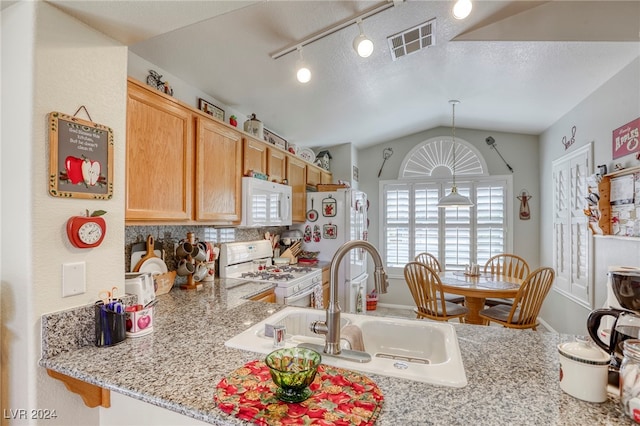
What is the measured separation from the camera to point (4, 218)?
3.65ft

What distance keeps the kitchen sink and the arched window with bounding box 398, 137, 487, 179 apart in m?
3.68

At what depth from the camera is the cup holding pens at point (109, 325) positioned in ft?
3.74

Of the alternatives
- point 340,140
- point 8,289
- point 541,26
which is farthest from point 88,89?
point 340,140

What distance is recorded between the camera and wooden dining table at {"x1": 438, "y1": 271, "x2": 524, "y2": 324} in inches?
108

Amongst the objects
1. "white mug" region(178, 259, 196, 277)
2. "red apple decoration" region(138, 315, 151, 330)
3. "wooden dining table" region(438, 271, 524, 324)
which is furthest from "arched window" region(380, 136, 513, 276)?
"red apple decoration" region(138, 315, 151, 330)

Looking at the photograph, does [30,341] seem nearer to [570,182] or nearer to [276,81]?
[276,81]

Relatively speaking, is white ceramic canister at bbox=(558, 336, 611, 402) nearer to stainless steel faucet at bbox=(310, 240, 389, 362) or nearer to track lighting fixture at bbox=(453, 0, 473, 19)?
stainless steel faucet at bbox=(310, 240, 389, 362)

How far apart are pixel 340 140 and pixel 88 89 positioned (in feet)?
11.5

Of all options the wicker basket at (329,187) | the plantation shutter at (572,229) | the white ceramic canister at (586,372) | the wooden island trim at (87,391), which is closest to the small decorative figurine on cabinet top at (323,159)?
the wicker basket at (329,187)

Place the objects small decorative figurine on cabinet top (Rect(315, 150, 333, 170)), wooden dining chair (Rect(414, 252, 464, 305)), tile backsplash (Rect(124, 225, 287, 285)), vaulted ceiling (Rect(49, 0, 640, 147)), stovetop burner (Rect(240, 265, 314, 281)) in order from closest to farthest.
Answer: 1. vaulted ceiling (Rect(49, 0, 640, 147))
2. tile backsplash (Rect(124, 225, 287, 285))
3. stovetop burner (Rect(240, 265, 314, 281))
4. wooden dining chair (Rect(414, 252, 464, 305))
5. small decorative figurine on cabinet top (Rect(315, 150, 333, 170))

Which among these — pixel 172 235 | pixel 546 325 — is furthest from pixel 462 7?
pixel 546 325

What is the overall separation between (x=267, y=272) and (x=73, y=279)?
1.79 meters

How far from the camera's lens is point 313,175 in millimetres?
4055

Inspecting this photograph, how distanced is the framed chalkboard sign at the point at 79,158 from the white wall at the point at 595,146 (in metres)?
3.14
